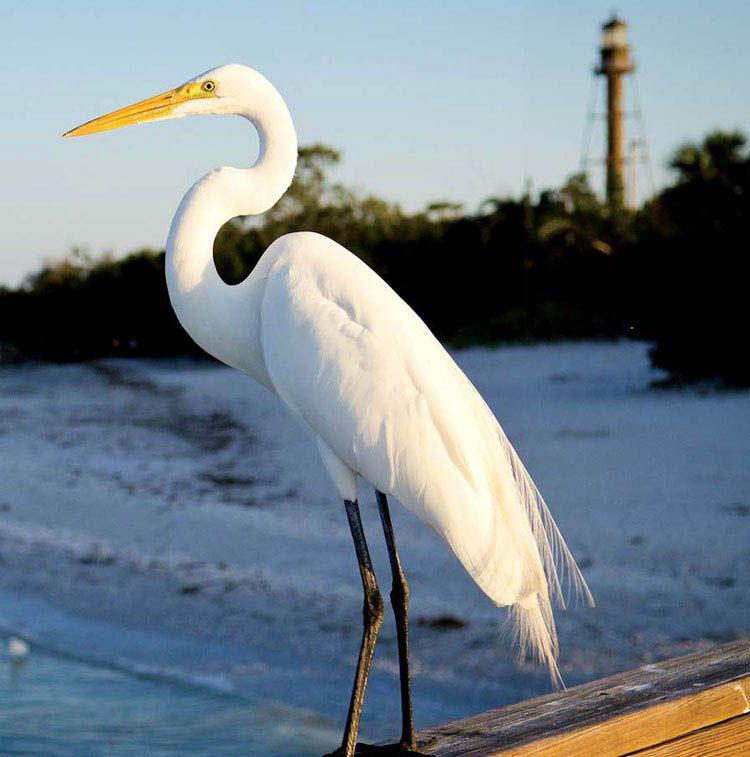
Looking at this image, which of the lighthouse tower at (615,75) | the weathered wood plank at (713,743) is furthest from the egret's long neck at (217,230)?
the lighthouse tower at (615,75)

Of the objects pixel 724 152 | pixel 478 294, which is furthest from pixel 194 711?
pixel 478 294

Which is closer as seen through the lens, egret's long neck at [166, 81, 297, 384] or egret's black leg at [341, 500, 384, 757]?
egret's black leg at [341, 500, 384, 757]

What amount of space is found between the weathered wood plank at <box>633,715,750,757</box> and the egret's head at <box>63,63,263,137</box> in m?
1.54

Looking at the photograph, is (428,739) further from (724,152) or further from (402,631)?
(724,152)

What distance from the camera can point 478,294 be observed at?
23.9m

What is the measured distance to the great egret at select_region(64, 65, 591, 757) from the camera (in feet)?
7.47

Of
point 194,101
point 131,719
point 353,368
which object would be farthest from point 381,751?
point 131,719

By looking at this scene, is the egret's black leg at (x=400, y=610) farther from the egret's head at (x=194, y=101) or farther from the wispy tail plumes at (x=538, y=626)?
the egret's head at (x=194, y=101)

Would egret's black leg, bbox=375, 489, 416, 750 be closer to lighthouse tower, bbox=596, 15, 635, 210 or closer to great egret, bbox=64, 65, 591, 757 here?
great egret, bbox=64, 65, 591, 757

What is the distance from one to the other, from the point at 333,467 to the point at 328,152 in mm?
31293

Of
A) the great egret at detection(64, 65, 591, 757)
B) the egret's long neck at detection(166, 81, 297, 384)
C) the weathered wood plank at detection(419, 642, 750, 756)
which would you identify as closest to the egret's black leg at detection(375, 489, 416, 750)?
the great egret at detection(64, 65, 591, 757)

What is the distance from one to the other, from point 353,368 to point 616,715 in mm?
910

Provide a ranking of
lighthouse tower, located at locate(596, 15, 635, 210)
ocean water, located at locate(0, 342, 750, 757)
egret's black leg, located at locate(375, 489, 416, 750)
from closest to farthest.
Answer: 1. egret's black leg, located at locate(375, 489, 416, 750)
2. ocean water, located at locate(0, 342, 750, 757)
3. lighthouse tower, located at locate(596, 15, 635, 210)

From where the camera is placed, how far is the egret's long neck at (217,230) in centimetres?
236
